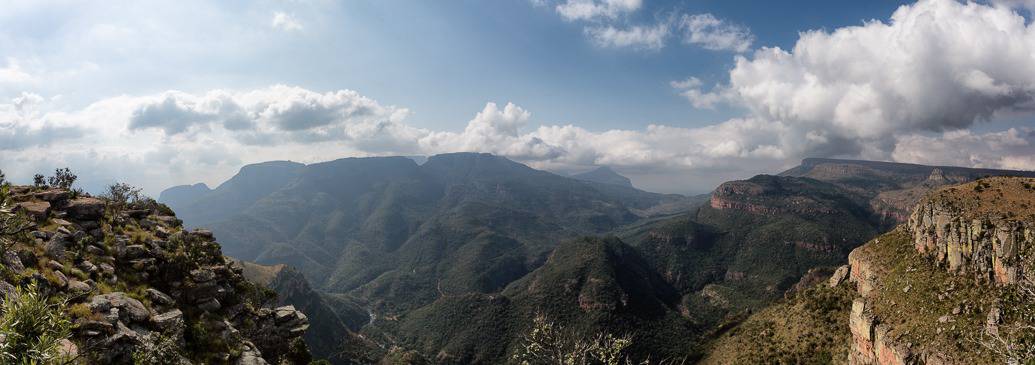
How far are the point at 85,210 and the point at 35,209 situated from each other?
325cm

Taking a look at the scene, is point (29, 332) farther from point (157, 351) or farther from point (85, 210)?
point (85, 210)

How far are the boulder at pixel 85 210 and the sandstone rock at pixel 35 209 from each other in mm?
1466

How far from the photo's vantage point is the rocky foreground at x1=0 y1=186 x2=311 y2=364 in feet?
82.1

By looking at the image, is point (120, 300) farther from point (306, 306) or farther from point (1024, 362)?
point (306, 306)

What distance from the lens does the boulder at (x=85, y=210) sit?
37.5 meters

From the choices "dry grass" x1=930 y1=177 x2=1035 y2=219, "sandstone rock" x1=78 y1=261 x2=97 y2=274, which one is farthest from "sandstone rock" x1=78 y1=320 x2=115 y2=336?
"dry grass" x1=930 y1=177 x2=1035 y2=219

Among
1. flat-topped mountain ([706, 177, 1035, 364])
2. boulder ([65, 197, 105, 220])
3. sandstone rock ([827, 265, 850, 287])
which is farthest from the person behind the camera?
sandstone rock ([827, 265, 850, 287])

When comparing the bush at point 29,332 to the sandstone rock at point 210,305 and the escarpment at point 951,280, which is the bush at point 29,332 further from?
the escarpment at point 951,280

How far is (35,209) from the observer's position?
34.7m

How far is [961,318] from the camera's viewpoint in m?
52.2

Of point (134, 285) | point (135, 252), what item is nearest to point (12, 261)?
point (134, 285)

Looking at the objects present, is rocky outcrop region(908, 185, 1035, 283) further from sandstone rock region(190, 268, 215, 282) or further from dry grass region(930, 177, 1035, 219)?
sandstone rock region(190, 268, 215, 282)

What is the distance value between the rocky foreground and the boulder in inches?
2.7

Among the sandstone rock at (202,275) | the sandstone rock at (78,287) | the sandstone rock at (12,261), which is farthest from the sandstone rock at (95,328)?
the sandstone rock at (202,275)
